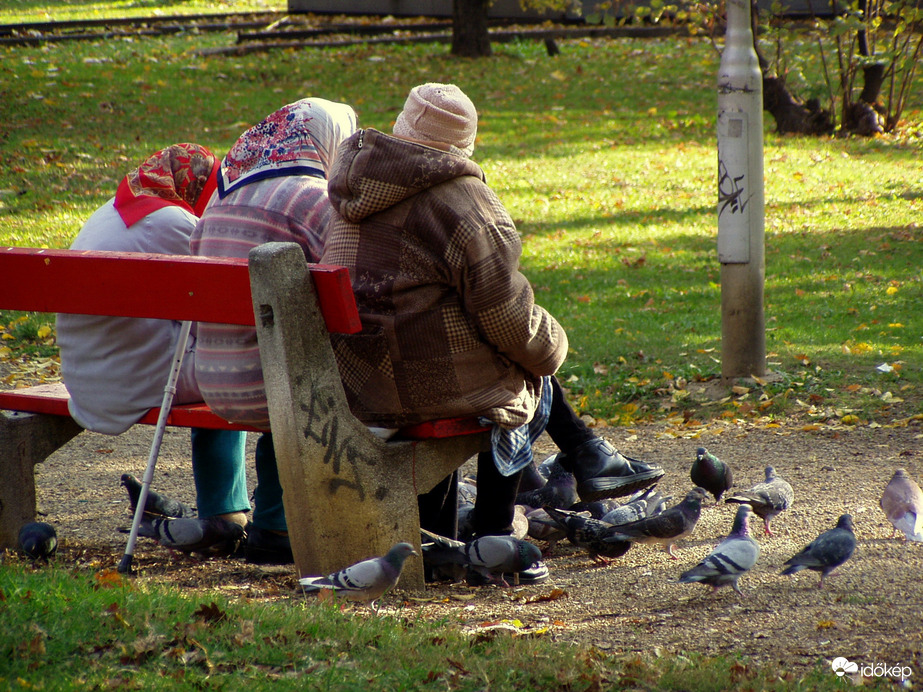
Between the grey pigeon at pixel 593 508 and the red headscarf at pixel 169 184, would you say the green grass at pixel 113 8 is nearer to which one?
the red headscarf at pixel 169 184

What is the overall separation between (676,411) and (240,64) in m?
15.7

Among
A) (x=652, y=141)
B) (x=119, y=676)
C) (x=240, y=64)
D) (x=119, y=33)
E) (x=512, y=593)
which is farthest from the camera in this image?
(x=119, y=33)

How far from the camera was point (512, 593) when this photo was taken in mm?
3781

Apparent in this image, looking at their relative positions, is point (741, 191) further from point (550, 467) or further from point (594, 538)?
point (594, 538)

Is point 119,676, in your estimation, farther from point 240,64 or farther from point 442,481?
point 240,64

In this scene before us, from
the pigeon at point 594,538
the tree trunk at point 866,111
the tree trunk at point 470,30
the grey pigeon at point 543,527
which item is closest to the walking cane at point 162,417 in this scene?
the grey pigeon at point 543,527

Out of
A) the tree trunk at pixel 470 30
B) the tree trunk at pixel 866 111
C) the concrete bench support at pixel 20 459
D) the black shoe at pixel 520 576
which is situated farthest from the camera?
the tree trunk at pixel 470 30

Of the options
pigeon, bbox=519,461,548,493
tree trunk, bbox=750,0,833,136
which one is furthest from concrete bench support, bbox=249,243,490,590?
tree trunk, bbox=750,0,833,136

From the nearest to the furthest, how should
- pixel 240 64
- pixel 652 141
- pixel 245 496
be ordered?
pixel 245 496
pixel 652 141
pixel 240 64

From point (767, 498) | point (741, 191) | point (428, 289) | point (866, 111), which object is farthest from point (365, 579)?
point (866, 111)

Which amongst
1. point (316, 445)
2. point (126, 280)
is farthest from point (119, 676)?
point (126, 280)

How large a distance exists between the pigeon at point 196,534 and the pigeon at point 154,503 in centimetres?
7

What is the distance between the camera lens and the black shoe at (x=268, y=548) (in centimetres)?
418

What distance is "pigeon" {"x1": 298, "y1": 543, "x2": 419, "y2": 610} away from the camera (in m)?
3.31
